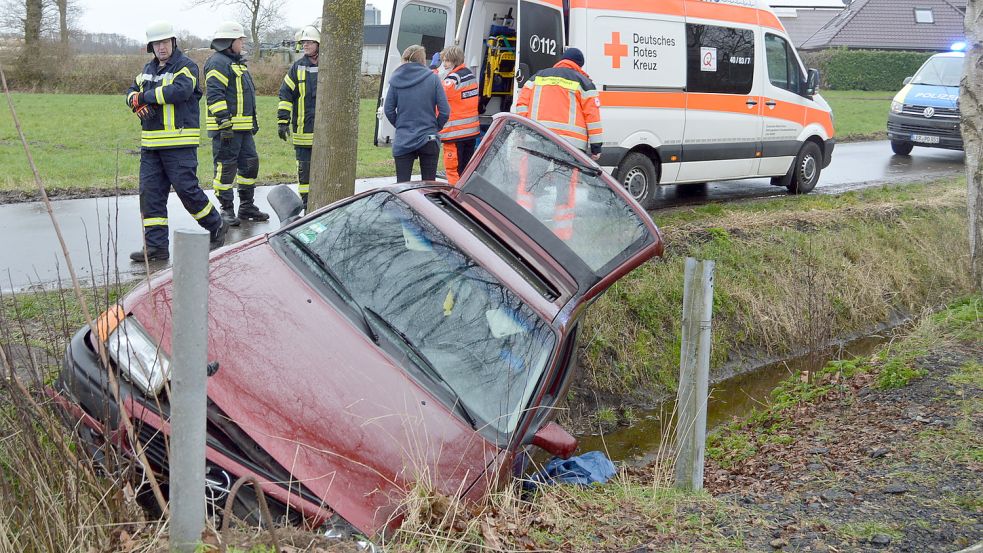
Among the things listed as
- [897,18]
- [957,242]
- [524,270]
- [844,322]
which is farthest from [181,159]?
[897,18]

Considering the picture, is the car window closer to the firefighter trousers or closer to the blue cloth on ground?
the blue cloth on ground

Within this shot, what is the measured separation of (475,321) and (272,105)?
2208 cm

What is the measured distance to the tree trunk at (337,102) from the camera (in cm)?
667

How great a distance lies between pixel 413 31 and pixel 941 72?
37.9 ft

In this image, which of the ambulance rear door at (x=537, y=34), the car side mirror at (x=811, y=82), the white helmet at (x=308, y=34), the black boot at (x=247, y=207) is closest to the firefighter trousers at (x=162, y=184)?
the black boot at (x=247, y=207)

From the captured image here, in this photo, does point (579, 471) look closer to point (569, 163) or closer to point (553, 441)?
point (553, 441)

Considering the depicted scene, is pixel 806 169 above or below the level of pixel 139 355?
above

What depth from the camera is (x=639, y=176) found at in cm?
998

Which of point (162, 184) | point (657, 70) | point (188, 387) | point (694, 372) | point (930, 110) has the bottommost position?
point (694, 372)

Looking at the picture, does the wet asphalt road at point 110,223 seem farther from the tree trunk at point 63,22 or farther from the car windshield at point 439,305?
the tree trunk at point 63,22

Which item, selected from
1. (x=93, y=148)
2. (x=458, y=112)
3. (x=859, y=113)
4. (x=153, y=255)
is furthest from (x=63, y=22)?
(x=153, y=255)

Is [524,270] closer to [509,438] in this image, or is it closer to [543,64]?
[509,438]

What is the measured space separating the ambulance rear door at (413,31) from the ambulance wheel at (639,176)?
97.9 inches

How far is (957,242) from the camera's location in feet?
35.0
